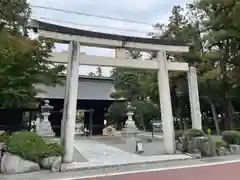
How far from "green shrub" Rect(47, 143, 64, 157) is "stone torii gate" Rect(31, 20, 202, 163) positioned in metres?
0.36

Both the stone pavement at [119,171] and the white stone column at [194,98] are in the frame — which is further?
the white stone column at [194,98]

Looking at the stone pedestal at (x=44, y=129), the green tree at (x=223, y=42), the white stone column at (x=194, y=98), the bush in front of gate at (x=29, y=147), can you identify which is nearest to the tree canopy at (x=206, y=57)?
the green tree at (x=223, y=42)

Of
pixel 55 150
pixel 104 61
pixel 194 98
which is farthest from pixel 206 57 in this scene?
pixel 55 150

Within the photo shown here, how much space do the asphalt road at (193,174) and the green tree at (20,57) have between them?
437cm

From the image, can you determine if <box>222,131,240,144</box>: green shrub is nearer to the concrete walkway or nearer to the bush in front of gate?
the concrete walkway

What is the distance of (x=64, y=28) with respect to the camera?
11125mm

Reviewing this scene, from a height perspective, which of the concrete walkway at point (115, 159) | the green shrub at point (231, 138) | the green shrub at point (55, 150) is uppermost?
the green shrub at point (231, 138)

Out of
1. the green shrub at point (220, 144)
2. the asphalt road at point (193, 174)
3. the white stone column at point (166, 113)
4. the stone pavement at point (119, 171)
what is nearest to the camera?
the asphalt road at point (193, 174)

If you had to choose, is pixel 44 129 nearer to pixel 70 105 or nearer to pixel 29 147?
pixel 70 105

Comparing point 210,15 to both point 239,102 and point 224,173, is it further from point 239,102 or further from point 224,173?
point 224,173

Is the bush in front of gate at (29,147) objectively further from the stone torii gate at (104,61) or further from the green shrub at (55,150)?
the stone torii gate at (104,61)

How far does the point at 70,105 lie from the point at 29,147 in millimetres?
2159

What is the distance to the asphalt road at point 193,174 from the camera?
Answer: 27.3 feet

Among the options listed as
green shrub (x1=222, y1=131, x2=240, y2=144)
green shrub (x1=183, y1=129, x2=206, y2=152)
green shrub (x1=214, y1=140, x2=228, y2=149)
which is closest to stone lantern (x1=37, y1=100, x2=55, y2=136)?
green shrub (x1=183, y1=129, x2=206, y2=152)
